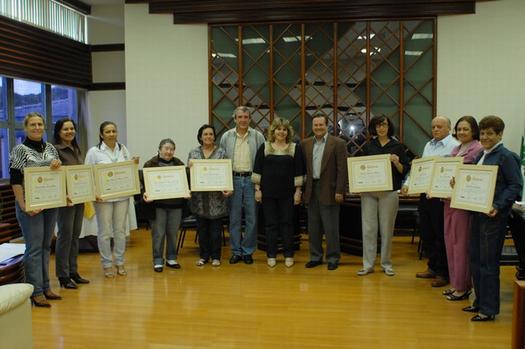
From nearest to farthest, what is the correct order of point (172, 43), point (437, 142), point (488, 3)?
point (437, 142) < point (488, 3) < point (172, 43)

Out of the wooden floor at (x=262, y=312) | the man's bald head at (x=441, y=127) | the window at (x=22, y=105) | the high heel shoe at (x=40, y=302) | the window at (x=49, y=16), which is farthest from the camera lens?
the window at (x=22, y=105)

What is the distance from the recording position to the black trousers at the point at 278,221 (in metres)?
4.48

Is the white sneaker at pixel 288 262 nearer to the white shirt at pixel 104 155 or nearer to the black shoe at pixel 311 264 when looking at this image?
the black shoe at pixel 311 264

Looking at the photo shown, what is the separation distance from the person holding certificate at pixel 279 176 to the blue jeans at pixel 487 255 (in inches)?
65.7

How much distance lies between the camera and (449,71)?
243 inches

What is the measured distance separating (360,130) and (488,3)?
224cm

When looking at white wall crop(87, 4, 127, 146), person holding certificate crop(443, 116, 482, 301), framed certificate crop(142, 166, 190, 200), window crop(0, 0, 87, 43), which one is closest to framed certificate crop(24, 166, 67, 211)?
framed certificate crop(142, 166, 190, 200)

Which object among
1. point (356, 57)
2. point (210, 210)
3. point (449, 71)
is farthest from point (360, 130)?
point (210, 210)

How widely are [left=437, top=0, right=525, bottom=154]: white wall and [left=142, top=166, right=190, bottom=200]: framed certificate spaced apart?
3.64m

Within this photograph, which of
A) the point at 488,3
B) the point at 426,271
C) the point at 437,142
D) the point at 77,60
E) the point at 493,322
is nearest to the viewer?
the point at 493,322

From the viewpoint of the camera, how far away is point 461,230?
3.45m

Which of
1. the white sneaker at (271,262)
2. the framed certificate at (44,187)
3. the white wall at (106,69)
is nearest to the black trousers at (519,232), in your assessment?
the white sneaker at (271,262)

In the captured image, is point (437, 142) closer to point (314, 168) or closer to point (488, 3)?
point (314, 168)

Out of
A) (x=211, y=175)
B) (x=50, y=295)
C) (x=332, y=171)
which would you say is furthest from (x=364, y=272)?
(x=50, y=295)
